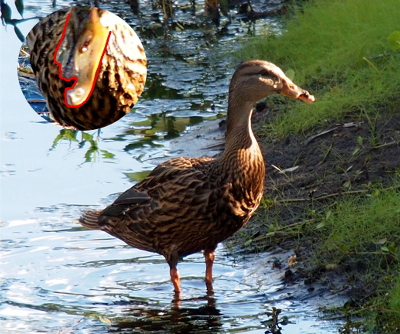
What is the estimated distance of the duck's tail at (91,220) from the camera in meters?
5.99

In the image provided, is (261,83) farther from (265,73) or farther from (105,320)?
(105,320)

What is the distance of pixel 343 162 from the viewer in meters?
6.35

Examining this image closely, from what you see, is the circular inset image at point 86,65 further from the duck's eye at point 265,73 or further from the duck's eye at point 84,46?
the duck's eye at point 265,73

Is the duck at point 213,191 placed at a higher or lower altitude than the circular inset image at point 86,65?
lower

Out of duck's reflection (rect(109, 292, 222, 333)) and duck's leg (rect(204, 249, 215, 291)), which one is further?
duck's leg (rect(204, 249, 215, 291))

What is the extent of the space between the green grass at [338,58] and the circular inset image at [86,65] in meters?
4.52

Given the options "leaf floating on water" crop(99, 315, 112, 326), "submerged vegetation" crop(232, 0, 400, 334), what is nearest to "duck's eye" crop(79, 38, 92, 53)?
"submerged vegetation" crop(232, 0, 400, 334)

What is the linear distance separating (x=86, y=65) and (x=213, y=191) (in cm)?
320

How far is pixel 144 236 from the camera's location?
5.52m

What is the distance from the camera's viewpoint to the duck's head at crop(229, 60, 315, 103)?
5.05 m

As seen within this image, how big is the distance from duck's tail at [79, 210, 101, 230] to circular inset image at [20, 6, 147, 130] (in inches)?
157

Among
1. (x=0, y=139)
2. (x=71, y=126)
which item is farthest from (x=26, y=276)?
(x=71, y=126)

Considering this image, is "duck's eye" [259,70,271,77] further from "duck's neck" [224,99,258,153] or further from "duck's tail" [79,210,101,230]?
"duck's tail" [79,210,101,230]

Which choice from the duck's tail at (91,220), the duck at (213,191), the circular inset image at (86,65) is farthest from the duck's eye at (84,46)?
the duck's tail at (91,220)
